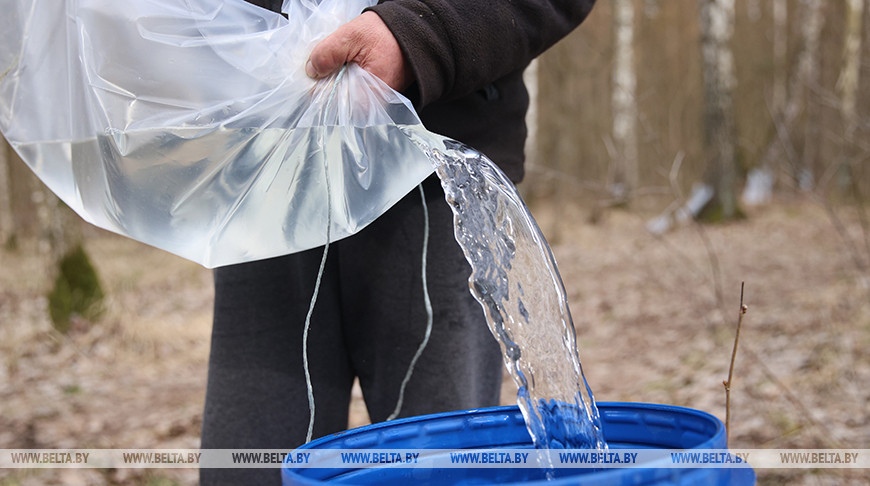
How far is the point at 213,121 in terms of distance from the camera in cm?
123

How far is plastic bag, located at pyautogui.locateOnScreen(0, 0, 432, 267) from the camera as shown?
1.21 meters

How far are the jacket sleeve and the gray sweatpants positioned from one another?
272 millimetres

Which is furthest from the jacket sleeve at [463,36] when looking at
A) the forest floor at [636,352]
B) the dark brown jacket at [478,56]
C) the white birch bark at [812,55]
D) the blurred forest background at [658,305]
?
the white birch bark at [812,55]

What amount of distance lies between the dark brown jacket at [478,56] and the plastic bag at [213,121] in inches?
4.3

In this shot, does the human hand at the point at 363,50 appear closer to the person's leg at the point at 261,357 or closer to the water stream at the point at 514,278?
the water stream at the point at 514,278

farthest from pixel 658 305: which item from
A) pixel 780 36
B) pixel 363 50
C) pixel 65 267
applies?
pixel 780 36

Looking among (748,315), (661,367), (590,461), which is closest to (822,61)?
(748,315)

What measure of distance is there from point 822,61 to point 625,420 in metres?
13.4

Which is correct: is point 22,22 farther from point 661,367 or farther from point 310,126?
point 661,367

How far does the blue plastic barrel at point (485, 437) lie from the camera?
0.92m

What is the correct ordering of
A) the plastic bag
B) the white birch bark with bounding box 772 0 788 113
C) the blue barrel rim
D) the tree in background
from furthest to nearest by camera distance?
the white birch bark with bounding box 772 0 788 113 → the tree in background → the plastic bag → the blue barrel rim

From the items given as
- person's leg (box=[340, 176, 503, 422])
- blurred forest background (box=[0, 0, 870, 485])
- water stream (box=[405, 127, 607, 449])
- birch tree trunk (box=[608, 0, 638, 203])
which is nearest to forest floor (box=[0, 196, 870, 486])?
blurred forest background (box=[0, 0, 870, 485])

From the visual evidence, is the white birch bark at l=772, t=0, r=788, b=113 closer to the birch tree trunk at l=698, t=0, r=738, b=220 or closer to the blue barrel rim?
the birch tree trunk at l=698, t=0, r=738, b=220

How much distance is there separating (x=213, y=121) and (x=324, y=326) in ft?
1.60
